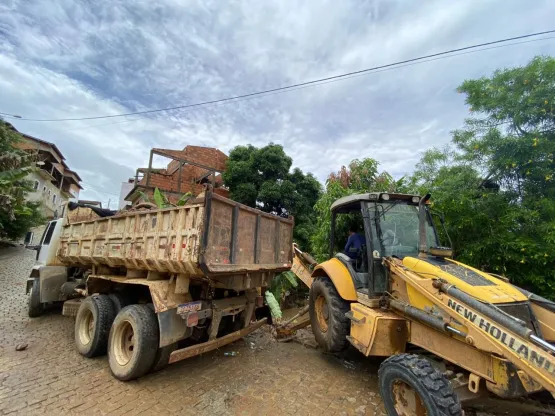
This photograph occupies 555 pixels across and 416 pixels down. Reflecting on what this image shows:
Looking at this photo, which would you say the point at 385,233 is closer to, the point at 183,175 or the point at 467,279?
the point at 467,279

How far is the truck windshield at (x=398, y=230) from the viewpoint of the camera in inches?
157

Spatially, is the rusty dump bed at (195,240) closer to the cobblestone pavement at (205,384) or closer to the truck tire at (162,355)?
the truck tire at (162,355)

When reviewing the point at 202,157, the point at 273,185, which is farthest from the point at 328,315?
the point at 202,157

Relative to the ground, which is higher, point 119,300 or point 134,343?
point 119,300

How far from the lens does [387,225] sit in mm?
4105

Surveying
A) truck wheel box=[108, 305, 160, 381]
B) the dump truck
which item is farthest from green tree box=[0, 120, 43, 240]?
truck wheel box=[108, 305, 160, 381]

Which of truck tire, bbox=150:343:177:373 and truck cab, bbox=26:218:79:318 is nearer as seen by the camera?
truck tire, bbox=150:343:177:373

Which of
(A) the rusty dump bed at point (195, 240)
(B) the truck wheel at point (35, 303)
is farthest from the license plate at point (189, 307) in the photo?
(B) the truck wheel at point (35, 303)

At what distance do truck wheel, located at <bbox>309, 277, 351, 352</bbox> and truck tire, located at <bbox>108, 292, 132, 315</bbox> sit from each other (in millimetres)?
3049

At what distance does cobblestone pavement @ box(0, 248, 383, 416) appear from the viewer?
3268 millimetres

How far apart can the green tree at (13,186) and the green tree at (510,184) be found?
1380 cm

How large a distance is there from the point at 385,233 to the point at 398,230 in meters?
0.25

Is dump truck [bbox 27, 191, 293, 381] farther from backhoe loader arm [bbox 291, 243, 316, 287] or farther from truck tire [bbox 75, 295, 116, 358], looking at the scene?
backhoe loader arm [bbox 291, 243, 316, 287]

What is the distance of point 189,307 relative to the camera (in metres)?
3.70
